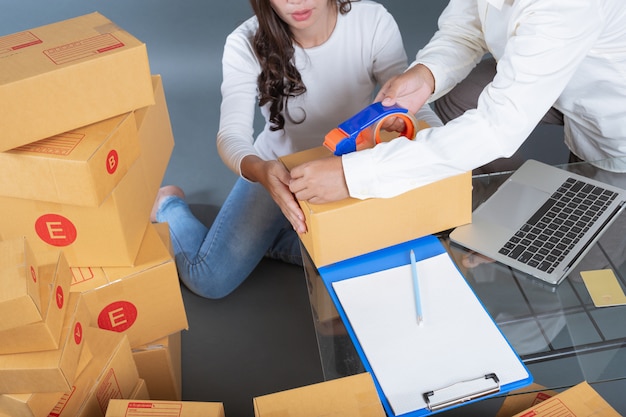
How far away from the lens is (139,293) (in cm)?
137

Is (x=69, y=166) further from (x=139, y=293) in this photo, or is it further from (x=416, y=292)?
(x=416, y=292)

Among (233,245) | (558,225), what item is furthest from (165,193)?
(558,225)

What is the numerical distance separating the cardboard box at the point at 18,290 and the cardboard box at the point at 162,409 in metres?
0.17

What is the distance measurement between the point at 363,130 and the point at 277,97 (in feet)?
1.70

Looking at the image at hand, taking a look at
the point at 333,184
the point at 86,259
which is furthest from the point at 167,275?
the point at 333,184

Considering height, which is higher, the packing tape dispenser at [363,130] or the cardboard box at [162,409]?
the packing tape dispenser at [363,130]

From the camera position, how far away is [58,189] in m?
1.17

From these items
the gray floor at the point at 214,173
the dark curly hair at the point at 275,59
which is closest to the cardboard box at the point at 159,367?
the gray floor at the point at 214,173

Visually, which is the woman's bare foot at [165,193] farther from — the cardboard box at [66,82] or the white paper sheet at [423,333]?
the white paper sheet at [423,333]

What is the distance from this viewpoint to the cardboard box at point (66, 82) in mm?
1117

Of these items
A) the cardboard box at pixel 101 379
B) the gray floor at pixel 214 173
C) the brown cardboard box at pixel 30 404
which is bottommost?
the gray floor at pixel 214 173

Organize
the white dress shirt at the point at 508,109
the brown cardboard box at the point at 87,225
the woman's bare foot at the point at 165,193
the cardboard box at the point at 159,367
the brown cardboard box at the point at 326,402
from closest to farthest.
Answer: the brown cardboard box at the point at 326,402
the white dress shirt at the point at 508,109
the brown cardboard box at the point at 87,225
the cardboard box at the point at 159,367
the woman's bare foot at the point at 165,193

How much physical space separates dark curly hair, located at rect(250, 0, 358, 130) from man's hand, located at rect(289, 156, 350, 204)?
51 cm

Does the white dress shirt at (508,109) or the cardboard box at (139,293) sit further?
the cardboard box at (139,293)
